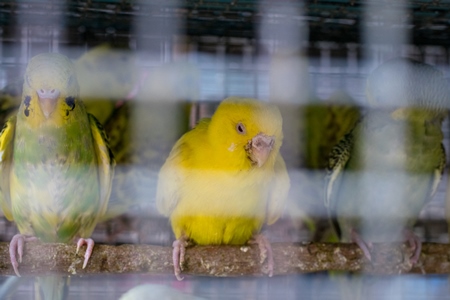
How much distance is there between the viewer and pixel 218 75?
1.95 metres

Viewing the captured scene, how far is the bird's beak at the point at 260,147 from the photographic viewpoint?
3.97 feet

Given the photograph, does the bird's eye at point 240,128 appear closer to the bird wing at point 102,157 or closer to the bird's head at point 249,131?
the bird's head at point 249,131

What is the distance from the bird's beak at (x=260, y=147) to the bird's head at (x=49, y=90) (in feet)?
1.42

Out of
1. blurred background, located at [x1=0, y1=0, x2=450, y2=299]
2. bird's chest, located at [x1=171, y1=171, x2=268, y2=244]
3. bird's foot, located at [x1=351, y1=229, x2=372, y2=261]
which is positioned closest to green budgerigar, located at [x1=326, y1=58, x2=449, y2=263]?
bird's foot, located at [x1=351, y1=229, x2=372, y2=261]

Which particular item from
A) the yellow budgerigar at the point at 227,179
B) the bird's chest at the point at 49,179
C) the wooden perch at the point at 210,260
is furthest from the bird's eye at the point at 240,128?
the bird's chest at the point at 49,179

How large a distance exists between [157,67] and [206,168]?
2.20 feet

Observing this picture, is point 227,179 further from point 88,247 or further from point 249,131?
point 88,247

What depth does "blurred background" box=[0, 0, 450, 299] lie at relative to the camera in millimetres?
1611

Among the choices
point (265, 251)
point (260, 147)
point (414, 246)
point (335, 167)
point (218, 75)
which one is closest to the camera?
point (260, 147)

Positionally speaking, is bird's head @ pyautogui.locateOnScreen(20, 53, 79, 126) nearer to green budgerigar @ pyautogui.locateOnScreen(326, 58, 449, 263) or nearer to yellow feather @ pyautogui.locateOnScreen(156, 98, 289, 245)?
yellow feather @ pyautogui.locateOnScreen(156, 98, 289, 245)

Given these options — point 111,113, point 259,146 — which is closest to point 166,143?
point 111,113

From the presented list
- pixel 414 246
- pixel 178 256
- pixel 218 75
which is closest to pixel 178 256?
pixel 178 256

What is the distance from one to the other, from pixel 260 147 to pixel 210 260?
11.7 inches

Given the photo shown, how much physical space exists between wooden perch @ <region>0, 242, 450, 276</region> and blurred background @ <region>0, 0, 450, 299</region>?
0.75ft
